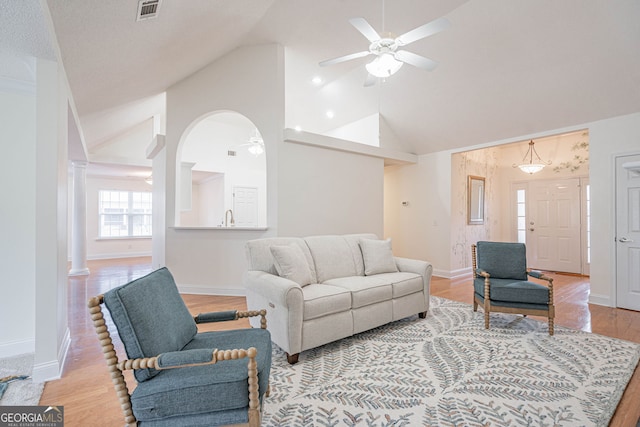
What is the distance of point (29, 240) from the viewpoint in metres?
A: 2.64

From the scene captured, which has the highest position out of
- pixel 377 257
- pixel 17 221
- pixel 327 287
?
pixel 17 221

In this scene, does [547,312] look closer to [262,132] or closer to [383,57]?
[383,57]

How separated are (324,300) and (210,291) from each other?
2.62 metres

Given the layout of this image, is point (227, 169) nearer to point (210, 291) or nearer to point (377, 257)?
point (210, 291)

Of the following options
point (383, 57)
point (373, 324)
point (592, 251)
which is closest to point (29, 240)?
point (373, 324)

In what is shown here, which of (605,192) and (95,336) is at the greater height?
(605,192)

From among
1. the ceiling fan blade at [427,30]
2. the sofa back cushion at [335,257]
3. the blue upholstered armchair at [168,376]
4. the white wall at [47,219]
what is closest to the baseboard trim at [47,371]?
the white wall at [47,219]

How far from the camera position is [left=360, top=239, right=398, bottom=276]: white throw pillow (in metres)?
3.48

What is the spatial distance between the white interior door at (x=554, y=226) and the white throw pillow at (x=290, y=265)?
6436 millimetres

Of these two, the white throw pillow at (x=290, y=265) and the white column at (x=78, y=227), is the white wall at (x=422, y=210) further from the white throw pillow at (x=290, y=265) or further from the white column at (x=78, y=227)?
the white column at (x=78, y=227)

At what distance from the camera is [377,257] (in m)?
3.53

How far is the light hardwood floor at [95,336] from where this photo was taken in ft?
6.09

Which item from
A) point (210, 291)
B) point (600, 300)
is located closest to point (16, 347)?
point (210, 291)

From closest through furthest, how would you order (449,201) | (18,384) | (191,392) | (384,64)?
(191,392) < (18,384) < (384,64) < (449,201)
